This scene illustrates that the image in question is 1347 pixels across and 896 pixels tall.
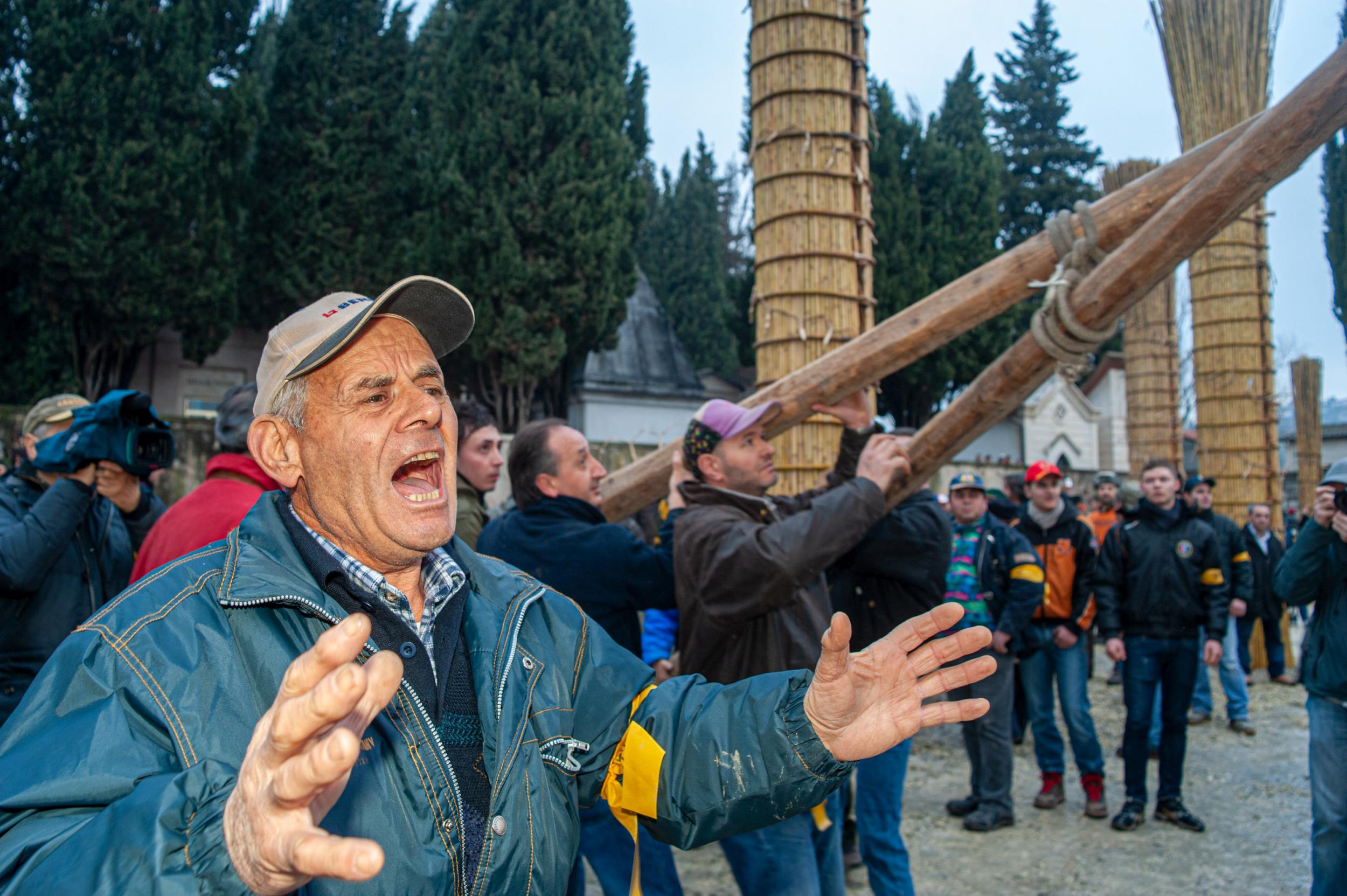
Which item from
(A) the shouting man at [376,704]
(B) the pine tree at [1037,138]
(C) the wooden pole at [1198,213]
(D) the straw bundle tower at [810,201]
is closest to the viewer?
(A) the shouting man at [376,704]

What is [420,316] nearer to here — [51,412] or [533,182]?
[51,412]

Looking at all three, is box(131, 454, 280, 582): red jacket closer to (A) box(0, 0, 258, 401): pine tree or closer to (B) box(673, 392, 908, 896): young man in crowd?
(B) box(673, 392, 908, 896): young man in crowd

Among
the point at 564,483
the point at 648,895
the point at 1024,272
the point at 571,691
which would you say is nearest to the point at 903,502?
the point at 1024,272

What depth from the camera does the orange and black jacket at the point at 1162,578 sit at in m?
5.58

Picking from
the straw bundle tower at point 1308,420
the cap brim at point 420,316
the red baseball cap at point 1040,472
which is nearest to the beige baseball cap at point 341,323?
the cap brim at point 420,316

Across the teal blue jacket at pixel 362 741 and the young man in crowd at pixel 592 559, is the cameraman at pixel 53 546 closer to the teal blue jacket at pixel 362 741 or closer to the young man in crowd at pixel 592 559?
the young man in crowd at pixel 592 559

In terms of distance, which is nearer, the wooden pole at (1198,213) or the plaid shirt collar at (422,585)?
the plaid shirt collar at (422,585)

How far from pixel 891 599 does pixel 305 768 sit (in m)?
3.81

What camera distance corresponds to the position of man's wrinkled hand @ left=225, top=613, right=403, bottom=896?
97 cm

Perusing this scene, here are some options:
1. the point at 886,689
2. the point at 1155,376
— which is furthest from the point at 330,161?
the point at 886,689

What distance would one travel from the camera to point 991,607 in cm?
604

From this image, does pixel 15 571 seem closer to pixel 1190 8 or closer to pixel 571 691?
pixel 571 691

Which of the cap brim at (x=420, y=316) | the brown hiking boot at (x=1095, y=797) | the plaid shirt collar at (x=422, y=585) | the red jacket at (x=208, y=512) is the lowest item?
the brown hiking boot at (x=1095, y=797)

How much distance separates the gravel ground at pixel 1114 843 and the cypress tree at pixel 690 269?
720 inches
